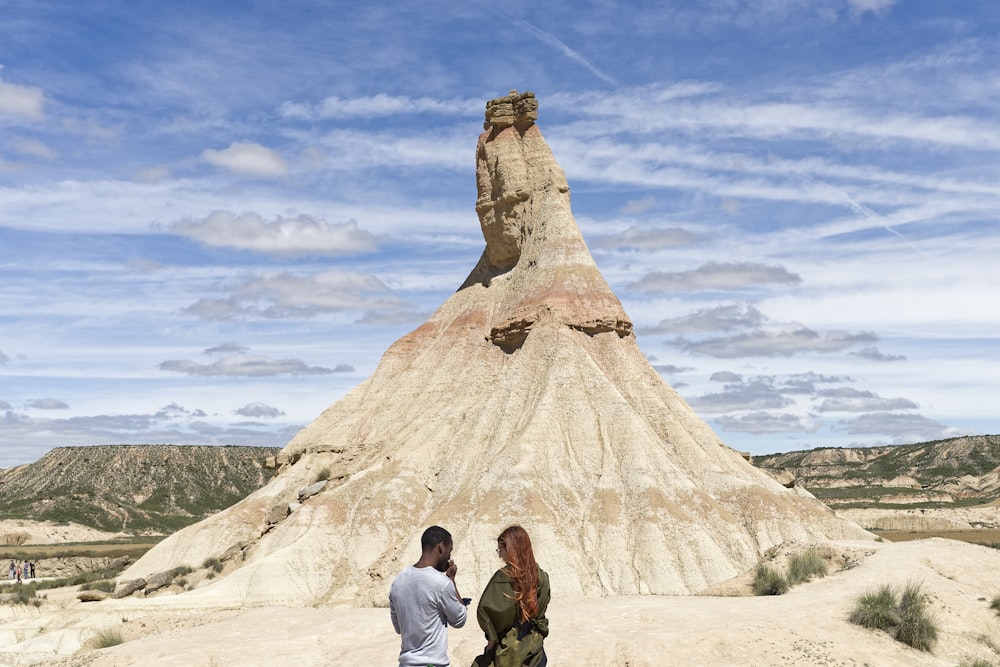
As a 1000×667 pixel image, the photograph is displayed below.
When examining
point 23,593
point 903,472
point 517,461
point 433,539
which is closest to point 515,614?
point 433,539

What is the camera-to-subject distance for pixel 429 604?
8.37 metres

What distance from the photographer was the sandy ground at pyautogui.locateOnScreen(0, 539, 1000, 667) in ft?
50.4

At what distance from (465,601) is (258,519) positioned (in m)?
38.5

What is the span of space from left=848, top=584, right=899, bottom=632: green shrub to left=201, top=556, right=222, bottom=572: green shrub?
96.0 ft

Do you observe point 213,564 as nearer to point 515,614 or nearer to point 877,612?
point 877,612

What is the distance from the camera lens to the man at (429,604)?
27.4 feet

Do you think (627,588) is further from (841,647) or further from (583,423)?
(841,647)

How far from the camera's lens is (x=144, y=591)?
38156mm

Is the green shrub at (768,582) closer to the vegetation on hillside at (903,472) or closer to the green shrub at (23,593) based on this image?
the green shrub at (23,593)

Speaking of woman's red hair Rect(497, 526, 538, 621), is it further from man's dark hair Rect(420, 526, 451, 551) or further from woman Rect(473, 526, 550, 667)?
man's dark hair Rect(420, 526, 451, 551)

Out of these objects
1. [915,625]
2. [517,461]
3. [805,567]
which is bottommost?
[915,625]

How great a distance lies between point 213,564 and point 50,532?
165 feet

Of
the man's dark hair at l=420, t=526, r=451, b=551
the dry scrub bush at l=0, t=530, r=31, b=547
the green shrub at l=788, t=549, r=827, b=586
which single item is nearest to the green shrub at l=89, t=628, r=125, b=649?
the green shrub at l=788, t=549, r=827, b=586

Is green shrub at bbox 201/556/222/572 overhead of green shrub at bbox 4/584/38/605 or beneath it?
overhead
